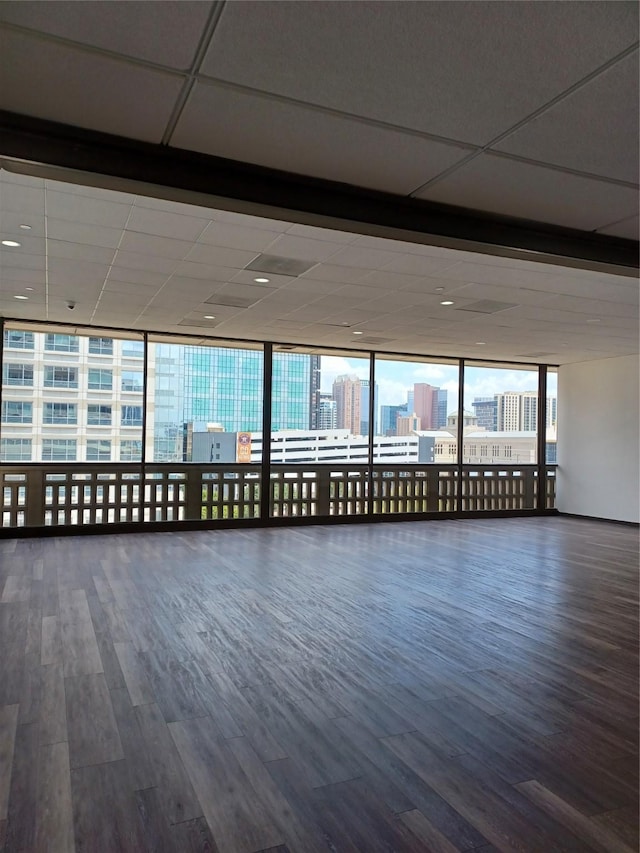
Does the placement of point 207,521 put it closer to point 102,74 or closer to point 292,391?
point 292,391

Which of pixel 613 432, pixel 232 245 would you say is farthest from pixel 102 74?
pixel 613 432

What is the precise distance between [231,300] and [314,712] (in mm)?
4427

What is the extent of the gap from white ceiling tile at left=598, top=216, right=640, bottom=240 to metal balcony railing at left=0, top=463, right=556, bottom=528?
6259mm

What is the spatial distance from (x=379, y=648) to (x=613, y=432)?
24.8ft

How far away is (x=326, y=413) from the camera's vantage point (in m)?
9.75

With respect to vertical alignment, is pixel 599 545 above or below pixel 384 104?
below

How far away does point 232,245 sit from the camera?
4.46 meters

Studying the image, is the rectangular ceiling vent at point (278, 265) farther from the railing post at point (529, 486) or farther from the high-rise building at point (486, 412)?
the railing post at point (529, 486)

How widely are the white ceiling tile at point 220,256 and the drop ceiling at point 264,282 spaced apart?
0.01 meters

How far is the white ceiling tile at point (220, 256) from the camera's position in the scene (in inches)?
180

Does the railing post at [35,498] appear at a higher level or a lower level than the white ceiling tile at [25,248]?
lower

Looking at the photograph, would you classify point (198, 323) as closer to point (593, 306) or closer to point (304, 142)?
point (593, 306)

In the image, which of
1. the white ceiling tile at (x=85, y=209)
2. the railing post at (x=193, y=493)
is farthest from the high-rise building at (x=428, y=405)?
the white ceiling tile at (x=85, y=209)

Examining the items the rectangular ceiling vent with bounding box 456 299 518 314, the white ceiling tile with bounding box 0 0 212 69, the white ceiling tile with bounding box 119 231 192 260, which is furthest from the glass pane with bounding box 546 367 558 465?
the white ceiling tile with bounding box 0 0 212 69
